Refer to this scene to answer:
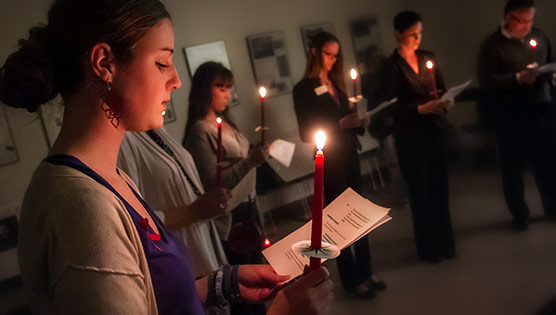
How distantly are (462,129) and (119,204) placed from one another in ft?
3.44

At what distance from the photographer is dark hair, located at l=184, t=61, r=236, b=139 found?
3.04 ft

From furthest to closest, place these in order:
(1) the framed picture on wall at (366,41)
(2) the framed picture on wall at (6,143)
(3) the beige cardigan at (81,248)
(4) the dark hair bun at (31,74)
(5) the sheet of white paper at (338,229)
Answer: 1. (1) the framed picture on wall at (366,41)
2. (2) the framed picture on wall at (6,143)
3. (5) the sheet of white paper at (338,229)
4. (4) the dark hair bun at (31,74)
5. (3) the beige cardigan at (81,248)

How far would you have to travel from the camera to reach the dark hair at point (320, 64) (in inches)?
39.9

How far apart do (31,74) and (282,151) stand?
0.58 metres

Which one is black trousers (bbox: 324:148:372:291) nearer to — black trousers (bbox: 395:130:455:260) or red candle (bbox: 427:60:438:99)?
black trousers (bbox: 395:130:455:260)

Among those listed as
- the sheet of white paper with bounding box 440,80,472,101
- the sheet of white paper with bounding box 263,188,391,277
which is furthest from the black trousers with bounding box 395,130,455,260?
the sheet of white paper with bounding box 263,188,391,277

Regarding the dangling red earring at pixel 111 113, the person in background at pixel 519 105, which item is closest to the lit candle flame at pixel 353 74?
the person in background at pixel 519 105

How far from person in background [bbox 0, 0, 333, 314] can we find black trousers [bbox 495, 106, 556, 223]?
0.95 m

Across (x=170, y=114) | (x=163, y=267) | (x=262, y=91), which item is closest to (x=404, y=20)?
(x=262, y=91)

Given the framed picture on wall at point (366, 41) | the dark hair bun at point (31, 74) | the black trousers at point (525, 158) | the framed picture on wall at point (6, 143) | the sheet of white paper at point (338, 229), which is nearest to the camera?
the dark hair bun at point (31, 74)

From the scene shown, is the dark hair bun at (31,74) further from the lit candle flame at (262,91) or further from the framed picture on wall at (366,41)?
the framed picture on wall at (366,41)

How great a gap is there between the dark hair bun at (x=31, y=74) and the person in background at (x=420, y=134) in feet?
2.57

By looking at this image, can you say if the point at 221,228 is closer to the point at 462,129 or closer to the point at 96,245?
the point at 96,245

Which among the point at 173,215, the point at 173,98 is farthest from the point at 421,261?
the point at 173,98
